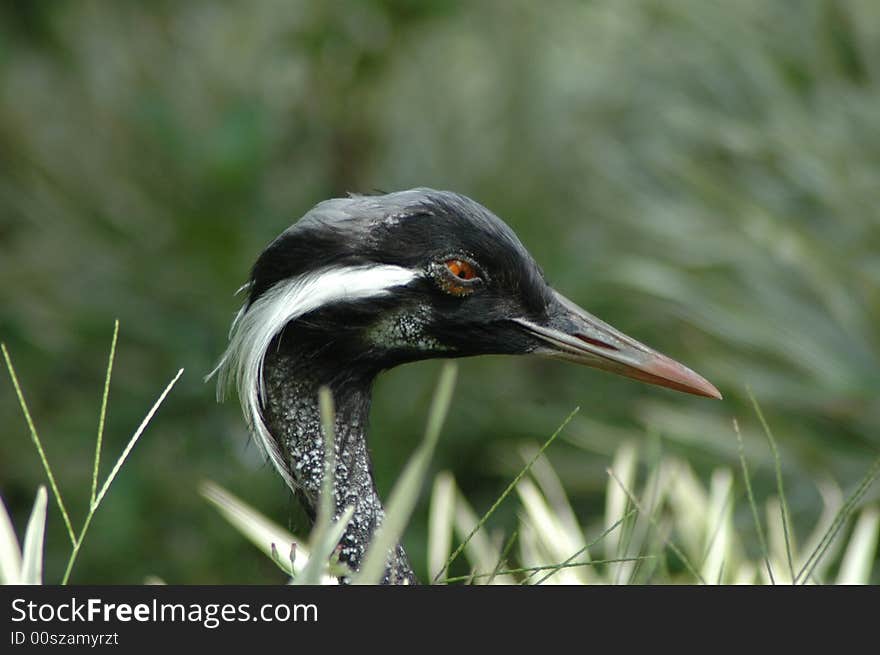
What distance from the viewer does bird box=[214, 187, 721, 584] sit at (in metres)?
1.86

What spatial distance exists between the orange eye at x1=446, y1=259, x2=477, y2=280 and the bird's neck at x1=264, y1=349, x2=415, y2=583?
0.24 m

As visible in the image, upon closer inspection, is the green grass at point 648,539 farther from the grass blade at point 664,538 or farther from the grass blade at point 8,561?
the grass blade at point 8,561

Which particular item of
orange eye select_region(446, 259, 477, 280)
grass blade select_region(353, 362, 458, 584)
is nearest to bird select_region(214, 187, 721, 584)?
orange eye select_region(446, 259, 477, 280)

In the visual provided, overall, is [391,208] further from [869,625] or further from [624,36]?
[624,36]

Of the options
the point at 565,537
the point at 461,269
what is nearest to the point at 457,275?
the point at 461,269

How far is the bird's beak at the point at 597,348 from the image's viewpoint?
194cm

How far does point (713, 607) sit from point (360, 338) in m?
0.71

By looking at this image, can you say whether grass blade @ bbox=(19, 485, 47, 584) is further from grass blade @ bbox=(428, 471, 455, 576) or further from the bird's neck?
grass blade @ bbox=(428, 471, 455, 576)

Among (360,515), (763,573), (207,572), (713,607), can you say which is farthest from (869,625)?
(207,572)

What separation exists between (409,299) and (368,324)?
0.25 ft

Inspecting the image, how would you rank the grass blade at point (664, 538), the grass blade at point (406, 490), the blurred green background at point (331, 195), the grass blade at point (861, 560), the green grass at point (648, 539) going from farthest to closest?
the blurred green background at point (331, 195) < the grass blade at point (861, 560) < the green grass at point (648, 539) < the grass blade at point (664, 538) < the grass blade at point (406, 490)

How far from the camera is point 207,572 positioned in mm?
4074

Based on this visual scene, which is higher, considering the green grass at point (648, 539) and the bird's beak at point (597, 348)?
the bird's beak at point (597, 348)

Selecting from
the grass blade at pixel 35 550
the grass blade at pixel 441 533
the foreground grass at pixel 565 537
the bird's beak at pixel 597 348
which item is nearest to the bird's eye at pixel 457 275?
the bird's beak at pixel 597 348
